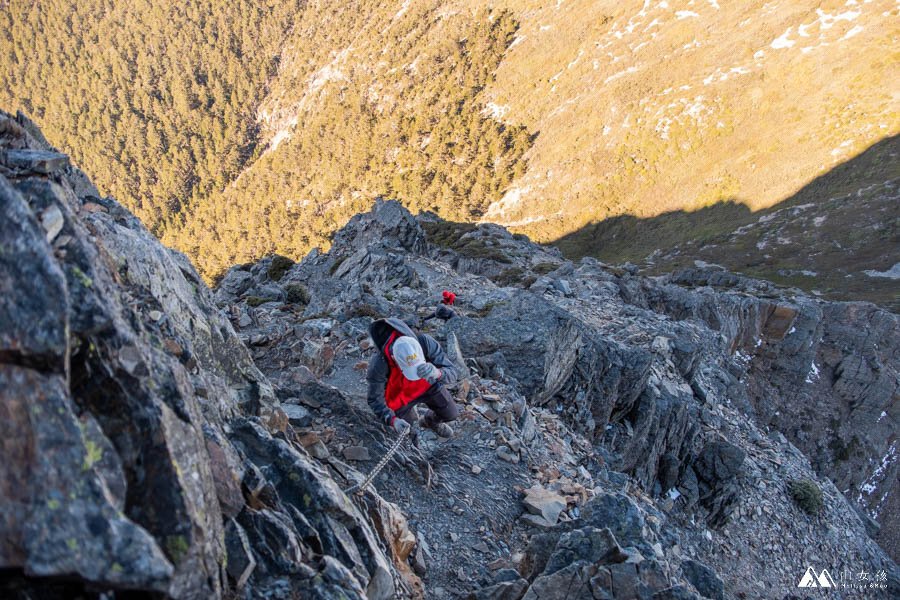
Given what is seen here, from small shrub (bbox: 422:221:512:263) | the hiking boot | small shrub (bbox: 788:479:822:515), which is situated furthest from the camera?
small shrub (bbox: 422:221:512:263)

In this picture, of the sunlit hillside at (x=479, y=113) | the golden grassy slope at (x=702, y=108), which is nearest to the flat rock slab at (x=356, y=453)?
the sunlit hillside at (x=479, y=113)

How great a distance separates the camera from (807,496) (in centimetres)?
2316

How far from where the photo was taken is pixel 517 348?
52.6 feet

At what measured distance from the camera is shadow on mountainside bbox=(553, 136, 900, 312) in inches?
2611

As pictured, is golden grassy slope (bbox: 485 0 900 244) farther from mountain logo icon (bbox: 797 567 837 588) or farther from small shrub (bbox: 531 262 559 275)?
mountain logo icon (bbox: 797 567 837 588)

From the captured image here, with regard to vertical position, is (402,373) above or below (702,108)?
above

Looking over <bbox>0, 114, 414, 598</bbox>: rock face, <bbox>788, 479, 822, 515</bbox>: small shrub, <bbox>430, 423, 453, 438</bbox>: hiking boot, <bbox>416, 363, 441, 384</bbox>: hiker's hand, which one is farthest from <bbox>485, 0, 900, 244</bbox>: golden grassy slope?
<bbox>0, 114, 414, 598</bbox>: rock face

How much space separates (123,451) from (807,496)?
28.9 m

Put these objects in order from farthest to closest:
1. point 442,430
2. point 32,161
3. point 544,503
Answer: point 442,430
point 544,503
point 32,161

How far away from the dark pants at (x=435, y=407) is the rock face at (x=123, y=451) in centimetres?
351

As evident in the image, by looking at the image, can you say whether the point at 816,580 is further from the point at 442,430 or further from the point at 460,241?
the point at 460,241

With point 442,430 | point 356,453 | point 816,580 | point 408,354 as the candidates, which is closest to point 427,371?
point 408,354

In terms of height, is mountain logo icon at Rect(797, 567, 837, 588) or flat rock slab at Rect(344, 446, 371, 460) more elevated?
flat rock slab at Rect(344, 446, 371, 460)

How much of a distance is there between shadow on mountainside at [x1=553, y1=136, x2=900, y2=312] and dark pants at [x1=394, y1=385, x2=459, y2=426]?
6713 cm
